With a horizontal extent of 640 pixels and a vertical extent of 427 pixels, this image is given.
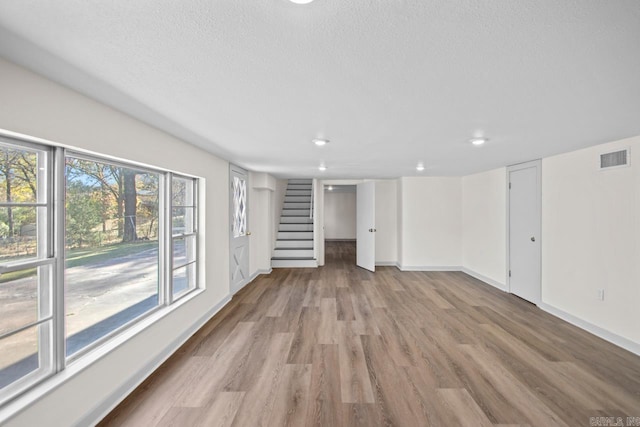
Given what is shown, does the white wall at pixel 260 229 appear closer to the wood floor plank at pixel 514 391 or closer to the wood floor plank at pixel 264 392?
the wood floor plank at pixel 264 392

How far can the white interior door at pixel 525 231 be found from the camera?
4230 millimetres

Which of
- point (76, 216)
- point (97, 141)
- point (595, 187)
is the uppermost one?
point (97, 141)

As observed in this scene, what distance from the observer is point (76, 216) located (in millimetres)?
2111

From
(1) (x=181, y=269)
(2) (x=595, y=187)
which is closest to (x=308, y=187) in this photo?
(1) (x=181, y=269)

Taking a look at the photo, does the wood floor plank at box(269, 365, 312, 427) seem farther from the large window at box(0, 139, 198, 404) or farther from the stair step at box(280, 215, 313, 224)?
the stair step at box(280, 215, 313, 224)

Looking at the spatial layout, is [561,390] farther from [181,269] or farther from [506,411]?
[181,269]

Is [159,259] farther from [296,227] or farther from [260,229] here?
[296,227]

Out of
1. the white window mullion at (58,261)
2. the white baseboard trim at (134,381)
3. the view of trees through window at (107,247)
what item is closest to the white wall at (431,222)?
the white baseboard trim at (134,381)

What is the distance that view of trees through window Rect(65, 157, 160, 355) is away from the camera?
207cm

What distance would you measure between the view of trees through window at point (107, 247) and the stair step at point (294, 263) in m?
4.07

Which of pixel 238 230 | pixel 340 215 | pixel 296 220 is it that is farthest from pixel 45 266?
pixel 340 215

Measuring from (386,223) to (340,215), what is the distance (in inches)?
181

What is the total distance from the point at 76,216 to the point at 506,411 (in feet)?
11.5

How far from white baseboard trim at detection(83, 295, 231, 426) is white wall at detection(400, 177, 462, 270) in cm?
482
